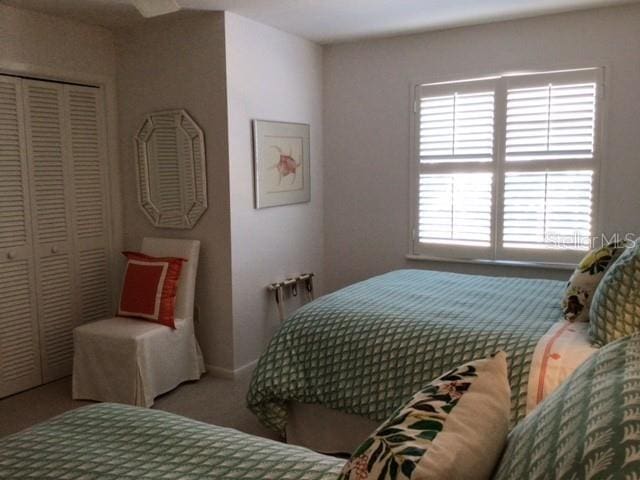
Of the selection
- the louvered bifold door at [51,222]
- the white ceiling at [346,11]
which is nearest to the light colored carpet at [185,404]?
the louvered bifold door at [51,222]

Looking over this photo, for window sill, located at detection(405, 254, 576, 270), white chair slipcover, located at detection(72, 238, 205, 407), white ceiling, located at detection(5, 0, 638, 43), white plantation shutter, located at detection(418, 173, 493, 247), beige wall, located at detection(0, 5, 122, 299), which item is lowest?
white chair slipcover, located at detection(72, 238, 205, 407)

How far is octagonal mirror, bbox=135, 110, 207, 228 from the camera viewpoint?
374 centimetres

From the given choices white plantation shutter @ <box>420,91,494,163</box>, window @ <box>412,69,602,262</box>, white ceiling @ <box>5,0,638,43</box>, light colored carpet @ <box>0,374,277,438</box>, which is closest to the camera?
light colored carpet @ <box>0,374,277,438</box>

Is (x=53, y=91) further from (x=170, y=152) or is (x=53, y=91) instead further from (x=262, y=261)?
(x=262, y=261)

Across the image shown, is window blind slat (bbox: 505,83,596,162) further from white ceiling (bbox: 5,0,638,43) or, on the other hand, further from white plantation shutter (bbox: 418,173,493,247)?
white ceiling (bbox: 5,0,638,43)

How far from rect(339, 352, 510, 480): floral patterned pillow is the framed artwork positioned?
115 inches

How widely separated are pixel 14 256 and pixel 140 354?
105cm

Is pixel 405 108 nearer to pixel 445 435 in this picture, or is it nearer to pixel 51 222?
pixel 51 222

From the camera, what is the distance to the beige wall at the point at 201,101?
362 centimetres

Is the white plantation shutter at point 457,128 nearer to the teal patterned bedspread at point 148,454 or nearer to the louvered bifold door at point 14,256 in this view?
the louvered bifold door at point 14,256

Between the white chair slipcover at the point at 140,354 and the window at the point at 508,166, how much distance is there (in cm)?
179

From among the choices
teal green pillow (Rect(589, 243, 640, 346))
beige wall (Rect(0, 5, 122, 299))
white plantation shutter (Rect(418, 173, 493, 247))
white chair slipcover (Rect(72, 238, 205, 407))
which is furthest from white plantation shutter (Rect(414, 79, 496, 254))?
beige wall (Rect(0, 5, 122, 299))

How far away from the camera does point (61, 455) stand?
1.37 meters

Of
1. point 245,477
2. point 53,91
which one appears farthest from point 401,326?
point 53,91
